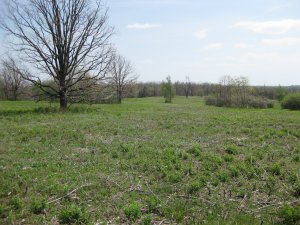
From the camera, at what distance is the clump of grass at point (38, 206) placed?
5168 mm

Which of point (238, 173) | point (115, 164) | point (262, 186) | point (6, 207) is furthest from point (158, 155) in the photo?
point (6, 207)

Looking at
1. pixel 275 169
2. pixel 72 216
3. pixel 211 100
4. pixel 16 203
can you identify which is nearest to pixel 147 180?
pixel 72 216

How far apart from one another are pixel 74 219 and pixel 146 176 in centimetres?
257

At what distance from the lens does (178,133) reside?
13148 mm

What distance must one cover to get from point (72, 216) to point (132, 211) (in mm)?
1000

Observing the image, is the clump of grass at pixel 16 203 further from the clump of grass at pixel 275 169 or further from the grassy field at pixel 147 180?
the clump of grass at pixel 275 169

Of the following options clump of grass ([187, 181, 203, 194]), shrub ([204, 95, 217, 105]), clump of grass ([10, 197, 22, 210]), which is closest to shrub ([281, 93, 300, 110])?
shrub ([204, 95, 217, 105])

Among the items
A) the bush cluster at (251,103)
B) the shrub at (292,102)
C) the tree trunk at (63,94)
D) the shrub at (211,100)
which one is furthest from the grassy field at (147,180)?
the shrub at (211,100)

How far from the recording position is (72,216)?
492 cm

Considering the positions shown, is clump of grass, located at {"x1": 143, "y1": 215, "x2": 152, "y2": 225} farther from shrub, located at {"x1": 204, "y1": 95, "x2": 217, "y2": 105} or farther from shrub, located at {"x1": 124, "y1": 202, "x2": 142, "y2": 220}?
shrub, located at {"x1": 204, "y1": 95, "x2": 217, "y2": 105}

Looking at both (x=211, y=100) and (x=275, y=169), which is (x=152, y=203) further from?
(x=211, y=100)

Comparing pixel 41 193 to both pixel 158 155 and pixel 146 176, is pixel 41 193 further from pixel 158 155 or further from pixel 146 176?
pixel 158 155

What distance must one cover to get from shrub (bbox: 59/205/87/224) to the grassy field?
16 millimetres

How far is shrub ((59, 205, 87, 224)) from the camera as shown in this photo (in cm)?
486
